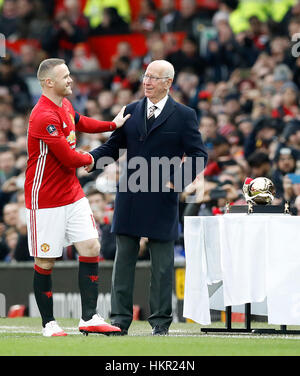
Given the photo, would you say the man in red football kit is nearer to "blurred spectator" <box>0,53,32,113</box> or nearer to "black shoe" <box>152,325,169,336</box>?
"black shoe" <box>152,325,169,336</box>

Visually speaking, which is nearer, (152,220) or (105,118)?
(152,220)

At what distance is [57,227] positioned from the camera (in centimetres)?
872

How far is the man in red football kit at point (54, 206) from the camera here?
28.6 ft

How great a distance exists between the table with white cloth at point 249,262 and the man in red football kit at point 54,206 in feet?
2.86

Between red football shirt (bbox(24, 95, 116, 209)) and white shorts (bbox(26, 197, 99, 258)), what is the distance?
0.06 m

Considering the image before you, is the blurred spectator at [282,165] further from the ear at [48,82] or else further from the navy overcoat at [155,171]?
the ear at [48,82]

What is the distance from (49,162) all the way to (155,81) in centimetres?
113

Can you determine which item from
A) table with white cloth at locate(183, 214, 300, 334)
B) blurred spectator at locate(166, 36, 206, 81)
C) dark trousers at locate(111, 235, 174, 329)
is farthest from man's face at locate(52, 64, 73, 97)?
blurred spectator at locate(166, 36, 206, 81)

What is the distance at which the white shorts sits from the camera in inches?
343

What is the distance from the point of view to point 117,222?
9195 millimetres

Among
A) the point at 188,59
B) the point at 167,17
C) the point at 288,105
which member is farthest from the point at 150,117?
the point at 167,17

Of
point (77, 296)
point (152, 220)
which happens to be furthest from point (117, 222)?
point (77, 296)
